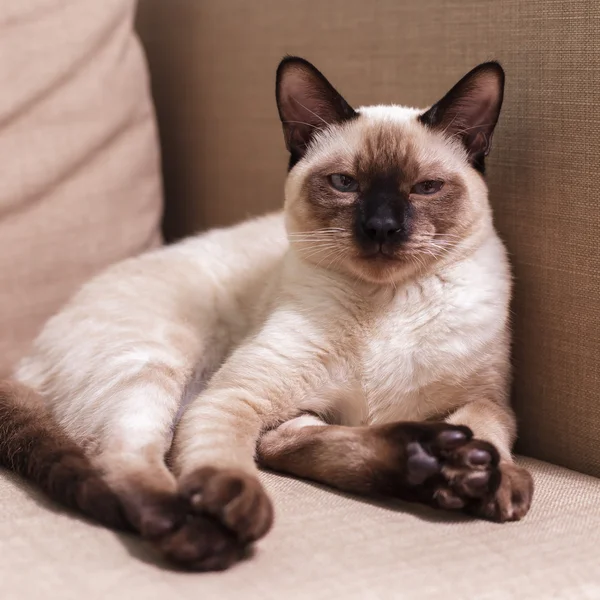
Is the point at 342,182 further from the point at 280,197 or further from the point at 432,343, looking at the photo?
the point at 280,197

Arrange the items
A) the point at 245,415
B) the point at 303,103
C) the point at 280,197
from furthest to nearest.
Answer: the point at 280,197, the point at 303,103, the point at 245,415

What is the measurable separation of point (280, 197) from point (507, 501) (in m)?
1.29

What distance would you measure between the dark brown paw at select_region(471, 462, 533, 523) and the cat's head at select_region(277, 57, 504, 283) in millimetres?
460

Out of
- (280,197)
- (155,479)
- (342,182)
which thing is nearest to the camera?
(155,479)

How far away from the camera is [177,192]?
280 centimetres

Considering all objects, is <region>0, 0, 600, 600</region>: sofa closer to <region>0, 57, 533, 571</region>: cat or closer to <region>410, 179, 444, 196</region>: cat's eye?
<region>0, 57, 533, 571</region>: cat

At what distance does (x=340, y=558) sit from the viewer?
1.24 metres

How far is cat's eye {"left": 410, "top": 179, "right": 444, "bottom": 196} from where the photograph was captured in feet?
5.48

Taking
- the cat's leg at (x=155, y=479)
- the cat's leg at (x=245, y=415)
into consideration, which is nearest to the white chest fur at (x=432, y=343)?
the cat's leg at (x=245, y=415)

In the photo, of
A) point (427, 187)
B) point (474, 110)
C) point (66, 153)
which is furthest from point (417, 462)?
point (66, 153)

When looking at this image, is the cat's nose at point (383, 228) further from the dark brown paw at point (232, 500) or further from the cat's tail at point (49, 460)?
the cat's tail at point (49, 460)

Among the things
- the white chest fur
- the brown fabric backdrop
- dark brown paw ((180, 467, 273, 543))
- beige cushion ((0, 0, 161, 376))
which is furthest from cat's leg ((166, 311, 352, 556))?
beige cushion ((0, 0, 161, 376))

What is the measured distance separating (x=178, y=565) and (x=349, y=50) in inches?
56.7

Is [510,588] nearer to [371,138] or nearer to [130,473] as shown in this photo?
[130,473]
